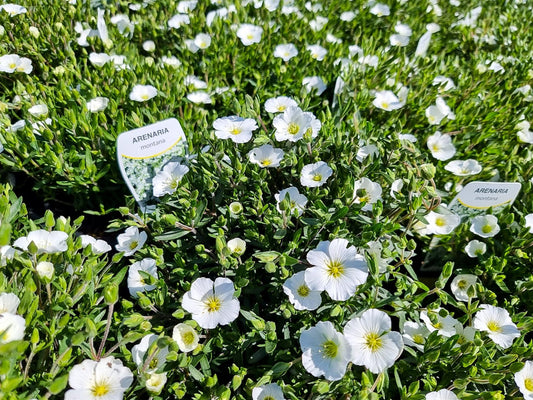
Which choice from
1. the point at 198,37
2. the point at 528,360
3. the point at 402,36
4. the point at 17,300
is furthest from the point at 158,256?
the point at 402,36

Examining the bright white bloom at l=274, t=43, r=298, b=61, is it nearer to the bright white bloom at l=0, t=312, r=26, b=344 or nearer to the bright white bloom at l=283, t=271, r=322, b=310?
the bright white bloom at l=283, t=271, r=322, b=310

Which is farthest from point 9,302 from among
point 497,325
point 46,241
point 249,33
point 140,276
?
point 249,33

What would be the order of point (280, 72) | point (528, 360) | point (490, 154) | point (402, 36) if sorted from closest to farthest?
point (528, 360)
point (490, 154)
point (280, 72)
point (402, 36)

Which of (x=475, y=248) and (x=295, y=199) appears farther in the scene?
(x=475, y=248)

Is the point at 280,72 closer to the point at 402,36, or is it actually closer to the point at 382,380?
the point at 402,36

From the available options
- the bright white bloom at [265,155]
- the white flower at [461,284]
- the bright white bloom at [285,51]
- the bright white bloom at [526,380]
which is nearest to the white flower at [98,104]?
the bright white bloom at [265,155]

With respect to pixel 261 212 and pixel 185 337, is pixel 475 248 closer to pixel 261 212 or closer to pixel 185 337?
pixel 261 212

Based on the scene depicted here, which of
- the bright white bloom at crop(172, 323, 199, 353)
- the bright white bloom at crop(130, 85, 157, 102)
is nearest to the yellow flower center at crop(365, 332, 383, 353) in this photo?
the bright white bloom at crop(172, 323, 199, 353)
